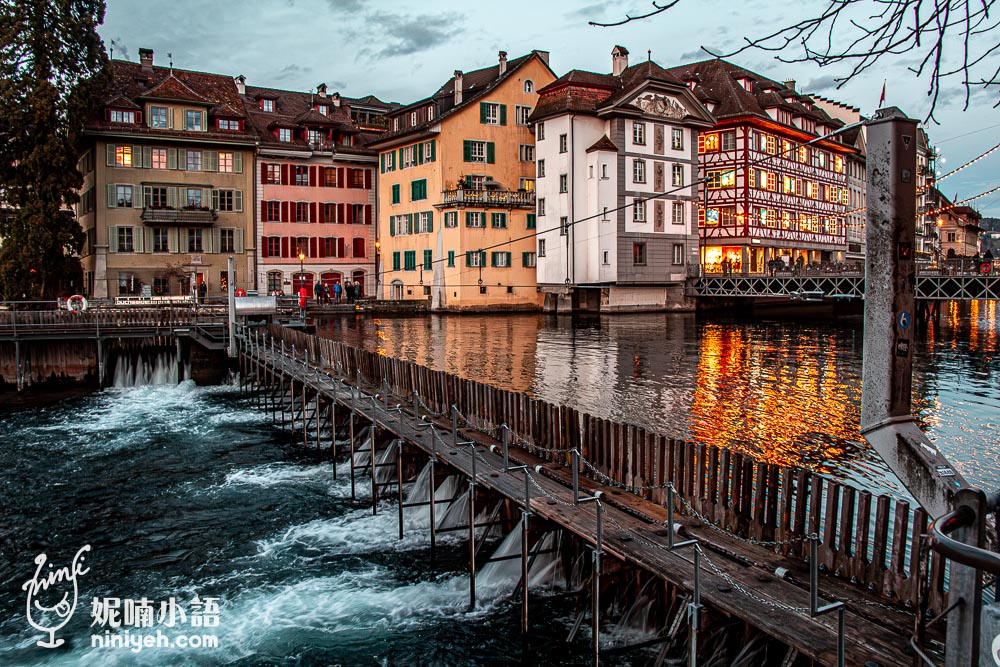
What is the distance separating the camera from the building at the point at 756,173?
Answer: 6706cm

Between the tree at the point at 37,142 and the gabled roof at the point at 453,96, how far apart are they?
2271cm

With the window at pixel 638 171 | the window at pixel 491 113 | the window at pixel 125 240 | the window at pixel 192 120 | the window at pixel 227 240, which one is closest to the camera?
the window at pixel 125 240


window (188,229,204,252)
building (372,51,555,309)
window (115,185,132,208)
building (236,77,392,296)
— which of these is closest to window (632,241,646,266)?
building (372,51,555,309)

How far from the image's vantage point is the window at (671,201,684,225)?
6172 centimetres

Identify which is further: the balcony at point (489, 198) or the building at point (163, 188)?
the balcony at point (489, 198)

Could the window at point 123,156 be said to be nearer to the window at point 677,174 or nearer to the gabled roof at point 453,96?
the gabled roof at point 453,96

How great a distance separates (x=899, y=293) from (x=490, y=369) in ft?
87.5

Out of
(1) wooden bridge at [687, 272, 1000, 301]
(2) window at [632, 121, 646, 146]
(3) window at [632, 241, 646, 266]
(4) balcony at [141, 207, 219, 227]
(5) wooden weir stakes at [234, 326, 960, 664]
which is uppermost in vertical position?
(2) window at [632, 121, 646, 146]

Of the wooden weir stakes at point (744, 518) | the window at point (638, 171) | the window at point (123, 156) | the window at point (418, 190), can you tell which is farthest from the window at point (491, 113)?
the wooden weir stakes at point (744, 518)

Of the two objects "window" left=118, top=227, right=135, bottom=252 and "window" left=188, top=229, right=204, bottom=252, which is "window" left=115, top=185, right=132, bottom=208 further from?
"window" left=188, top=229, right=204, bottom=252

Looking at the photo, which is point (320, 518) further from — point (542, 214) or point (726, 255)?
point (726, 255)

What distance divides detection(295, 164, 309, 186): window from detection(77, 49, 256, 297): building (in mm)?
3533

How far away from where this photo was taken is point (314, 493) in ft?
60.2

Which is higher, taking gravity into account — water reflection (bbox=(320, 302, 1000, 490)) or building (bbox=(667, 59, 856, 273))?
building (bbox=(667, 59, 856, 273))
